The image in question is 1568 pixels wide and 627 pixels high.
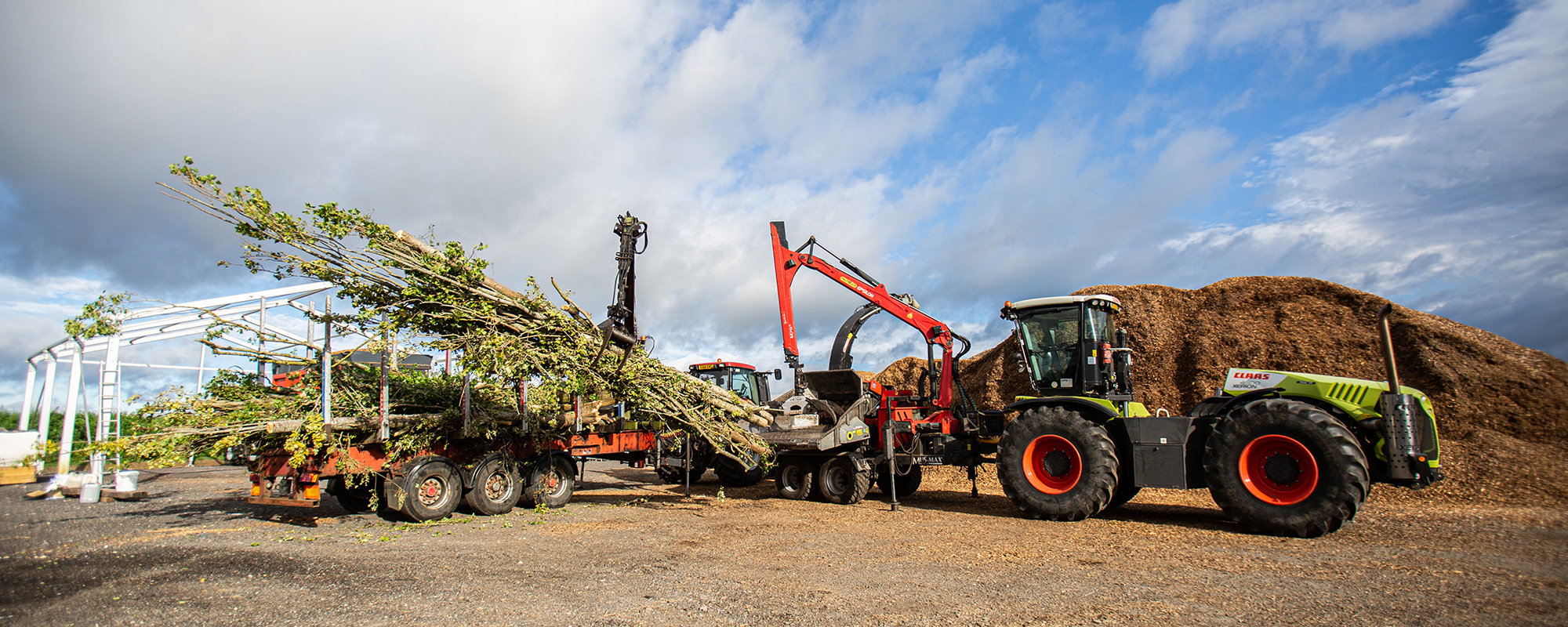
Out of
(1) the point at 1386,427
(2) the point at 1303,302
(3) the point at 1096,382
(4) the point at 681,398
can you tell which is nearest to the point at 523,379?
(4) the point at 681,398

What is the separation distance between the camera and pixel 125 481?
12.8 m

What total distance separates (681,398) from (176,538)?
5740 mm

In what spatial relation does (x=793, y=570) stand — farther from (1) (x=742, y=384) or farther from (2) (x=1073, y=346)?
(1) (x=742, y=384)

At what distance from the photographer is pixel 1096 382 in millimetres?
9039

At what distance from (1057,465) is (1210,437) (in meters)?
1.70

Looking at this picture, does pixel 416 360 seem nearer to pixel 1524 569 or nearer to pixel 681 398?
pixel 681 398

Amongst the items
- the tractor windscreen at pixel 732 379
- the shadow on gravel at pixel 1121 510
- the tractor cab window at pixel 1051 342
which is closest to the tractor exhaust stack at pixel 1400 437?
the shadow on gravel at pixel 1121 510

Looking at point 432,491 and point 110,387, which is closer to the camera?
point 432,491

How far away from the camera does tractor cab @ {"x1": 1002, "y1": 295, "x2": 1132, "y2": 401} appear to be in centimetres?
914

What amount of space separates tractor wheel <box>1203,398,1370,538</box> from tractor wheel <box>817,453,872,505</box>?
450cm

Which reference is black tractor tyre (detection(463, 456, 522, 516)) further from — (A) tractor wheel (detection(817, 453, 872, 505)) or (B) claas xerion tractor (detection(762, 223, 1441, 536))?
(A) tractor wheel (detection(817, 453, 872, 505))

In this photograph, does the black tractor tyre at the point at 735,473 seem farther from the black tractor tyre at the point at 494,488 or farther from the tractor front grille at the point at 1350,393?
the tractor front grille at the point at 1350,393

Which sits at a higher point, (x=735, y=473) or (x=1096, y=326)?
(x=1096, y=326)

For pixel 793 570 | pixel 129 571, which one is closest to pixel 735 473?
pixel 793 570
